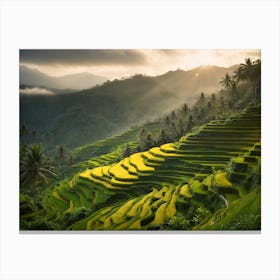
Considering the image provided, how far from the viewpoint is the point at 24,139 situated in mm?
5805

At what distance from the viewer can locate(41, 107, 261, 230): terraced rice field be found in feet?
18.7

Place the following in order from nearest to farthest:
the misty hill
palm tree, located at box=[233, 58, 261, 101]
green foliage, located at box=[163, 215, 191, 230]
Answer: green foliage, located at box=[163, 215, 191, 230] → palm tree, located at box=[233, 58, 261, 101] → the misty hill

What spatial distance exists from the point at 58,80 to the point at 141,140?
126cm

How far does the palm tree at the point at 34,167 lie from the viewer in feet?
19.0

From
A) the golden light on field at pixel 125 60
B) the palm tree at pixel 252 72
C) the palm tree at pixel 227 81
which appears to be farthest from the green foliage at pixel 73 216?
the palm tree at pixel 252 72

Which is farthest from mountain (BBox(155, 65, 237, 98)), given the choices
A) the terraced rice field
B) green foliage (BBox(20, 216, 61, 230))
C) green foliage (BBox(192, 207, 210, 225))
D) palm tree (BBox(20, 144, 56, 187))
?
green foliage (BBox(20, 216, 61, 230))

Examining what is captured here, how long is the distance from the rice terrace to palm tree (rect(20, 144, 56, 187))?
0.04 feet

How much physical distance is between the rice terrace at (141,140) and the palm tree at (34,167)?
0.01 m

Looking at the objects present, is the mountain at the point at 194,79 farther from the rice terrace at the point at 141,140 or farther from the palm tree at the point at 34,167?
the palm tree at the point at 34,167

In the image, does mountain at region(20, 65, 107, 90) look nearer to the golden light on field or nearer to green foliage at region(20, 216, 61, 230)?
the golden light on field
